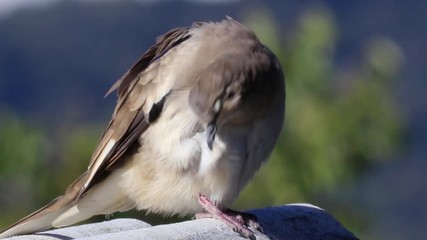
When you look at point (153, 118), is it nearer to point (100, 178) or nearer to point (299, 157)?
point (100, 178)

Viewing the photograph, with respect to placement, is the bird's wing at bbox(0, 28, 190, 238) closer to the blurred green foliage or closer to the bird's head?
the bird's head

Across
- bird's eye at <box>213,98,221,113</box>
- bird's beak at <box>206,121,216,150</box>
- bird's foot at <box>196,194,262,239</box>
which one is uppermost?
bird's eye at <box>213,98,221,113</box>

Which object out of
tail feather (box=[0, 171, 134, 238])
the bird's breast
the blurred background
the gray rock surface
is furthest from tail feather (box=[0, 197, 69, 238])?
the blurred background

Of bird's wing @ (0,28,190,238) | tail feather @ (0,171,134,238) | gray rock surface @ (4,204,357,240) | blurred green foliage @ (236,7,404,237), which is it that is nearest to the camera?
gray rock surface @ (4,204,357,240)

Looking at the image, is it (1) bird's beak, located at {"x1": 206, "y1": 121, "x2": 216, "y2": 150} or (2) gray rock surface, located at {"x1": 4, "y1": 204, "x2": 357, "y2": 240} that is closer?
(2) gray rock surface, located at {"x1": 4, "y1": 204, "x2": 357, "y2": 240}

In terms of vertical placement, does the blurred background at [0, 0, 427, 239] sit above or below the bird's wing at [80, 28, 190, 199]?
below

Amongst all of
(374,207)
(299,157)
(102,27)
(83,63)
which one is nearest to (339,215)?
(299,157)

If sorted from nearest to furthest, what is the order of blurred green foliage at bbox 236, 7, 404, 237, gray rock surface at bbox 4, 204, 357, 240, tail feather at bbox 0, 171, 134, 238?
1. gray rock surface at bbox 4, 204, 357, 240
2. tail feather at bbox 0, 171, 134, 238
3. blurred green foliage at bbox 236, 7, 404, 237

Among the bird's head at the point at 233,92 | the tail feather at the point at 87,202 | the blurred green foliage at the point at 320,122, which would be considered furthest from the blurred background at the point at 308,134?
the bird's head at the point at 233,92

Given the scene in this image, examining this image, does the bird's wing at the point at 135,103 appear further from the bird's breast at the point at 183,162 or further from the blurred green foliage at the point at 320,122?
the blurred green foliage at the point at 320,122
